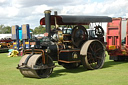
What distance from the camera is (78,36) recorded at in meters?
9.59

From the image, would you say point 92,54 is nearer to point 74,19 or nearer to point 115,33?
point 74,19

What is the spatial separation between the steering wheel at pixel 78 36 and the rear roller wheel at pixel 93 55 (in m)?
0.38

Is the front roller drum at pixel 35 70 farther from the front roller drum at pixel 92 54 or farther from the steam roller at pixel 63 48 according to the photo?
the front roller drum at pixel 92 54

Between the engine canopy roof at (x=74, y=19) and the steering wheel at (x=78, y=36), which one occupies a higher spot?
the engine canopy roof at (x=74, y=19)

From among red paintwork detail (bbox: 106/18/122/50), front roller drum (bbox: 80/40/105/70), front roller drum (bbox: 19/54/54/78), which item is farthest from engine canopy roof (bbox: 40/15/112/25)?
red paintwork detail (bbox: 106/18/122/50)

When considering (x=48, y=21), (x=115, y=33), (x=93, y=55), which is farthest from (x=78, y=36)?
(x=115, y=33)

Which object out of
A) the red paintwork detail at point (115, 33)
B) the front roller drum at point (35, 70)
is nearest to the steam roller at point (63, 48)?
the front roller drum at point (35, 70)

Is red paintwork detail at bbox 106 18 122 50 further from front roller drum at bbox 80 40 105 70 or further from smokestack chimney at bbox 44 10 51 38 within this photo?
smokestack chimney at bbox 44 10 51 38

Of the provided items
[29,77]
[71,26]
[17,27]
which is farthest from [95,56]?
[17,27]

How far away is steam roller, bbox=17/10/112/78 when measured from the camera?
791cm

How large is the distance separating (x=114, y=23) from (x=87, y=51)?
3356mm

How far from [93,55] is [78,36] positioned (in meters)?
0.96

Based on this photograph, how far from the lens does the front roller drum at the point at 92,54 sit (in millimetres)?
9086

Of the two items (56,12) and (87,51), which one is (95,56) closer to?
(87,51)
